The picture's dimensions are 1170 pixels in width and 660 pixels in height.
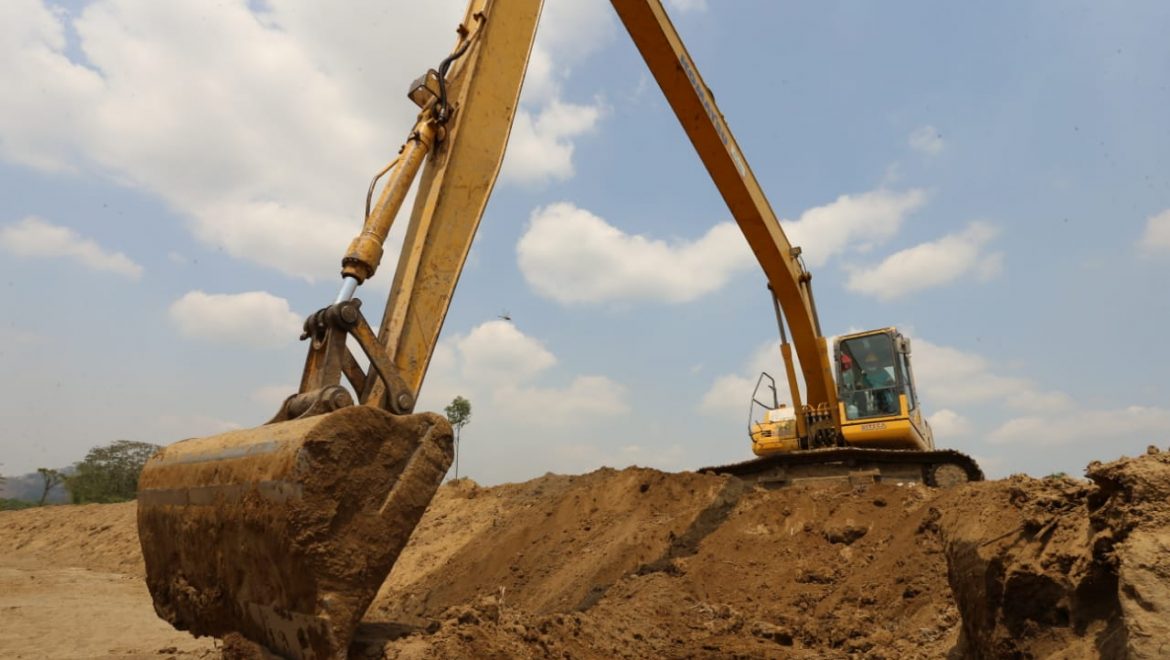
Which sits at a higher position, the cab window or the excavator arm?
the excavator arm

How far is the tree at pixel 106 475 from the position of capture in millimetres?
34125

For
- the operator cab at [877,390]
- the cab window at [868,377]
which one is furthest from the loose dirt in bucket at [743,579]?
the cab window at [868,377]

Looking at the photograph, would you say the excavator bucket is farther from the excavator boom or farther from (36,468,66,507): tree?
(36,468,66,507): tree

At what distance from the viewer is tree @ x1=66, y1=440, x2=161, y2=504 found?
34125 mm

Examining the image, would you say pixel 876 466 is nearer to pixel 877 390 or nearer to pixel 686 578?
pixel 877 390

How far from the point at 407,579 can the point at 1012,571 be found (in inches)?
356

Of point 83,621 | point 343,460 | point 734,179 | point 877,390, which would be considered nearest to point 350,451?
point 343,460

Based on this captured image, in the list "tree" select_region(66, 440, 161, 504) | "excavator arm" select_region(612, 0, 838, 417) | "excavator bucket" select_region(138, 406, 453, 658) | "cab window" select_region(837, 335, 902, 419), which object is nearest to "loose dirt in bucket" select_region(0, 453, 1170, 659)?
"excavator bucket" select_region(138, 406, 453, 658)

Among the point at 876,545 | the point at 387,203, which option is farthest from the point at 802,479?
the point at 387,203

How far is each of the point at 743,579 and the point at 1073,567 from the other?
4155mm

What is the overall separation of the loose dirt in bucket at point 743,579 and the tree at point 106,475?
23.4m

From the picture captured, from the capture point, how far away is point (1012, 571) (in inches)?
120

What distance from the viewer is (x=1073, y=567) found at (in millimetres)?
2750

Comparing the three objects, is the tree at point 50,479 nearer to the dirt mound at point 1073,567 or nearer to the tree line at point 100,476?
the tree line at point 100,476
